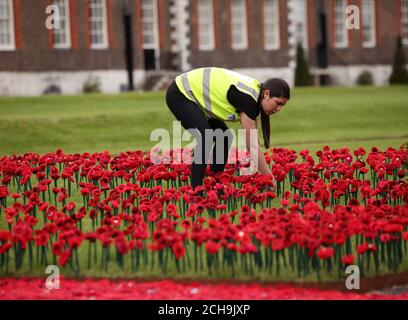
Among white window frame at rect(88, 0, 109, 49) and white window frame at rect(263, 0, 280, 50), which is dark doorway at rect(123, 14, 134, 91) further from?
white window frame at rect(263, 0, 280, 50)

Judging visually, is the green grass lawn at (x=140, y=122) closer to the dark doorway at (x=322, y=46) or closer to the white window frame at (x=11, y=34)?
the white window frame at (x=11, y=34)

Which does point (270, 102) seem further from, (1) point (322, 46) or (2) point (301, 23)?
(2) point (301, 23)

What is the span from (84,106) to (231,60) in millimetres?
14666

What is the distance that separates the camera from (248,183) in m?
10.7

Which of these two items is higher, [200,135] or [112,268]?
[200,135]

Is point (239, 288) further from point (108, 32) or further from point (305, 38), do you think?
point (305, 38)

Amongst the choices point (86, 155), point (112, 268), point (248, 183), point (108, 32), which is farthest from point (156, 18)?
point (112, 268)

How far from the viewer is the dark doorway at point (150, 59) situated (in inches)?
1550

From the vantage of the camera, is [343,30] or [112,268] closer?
[112,268]

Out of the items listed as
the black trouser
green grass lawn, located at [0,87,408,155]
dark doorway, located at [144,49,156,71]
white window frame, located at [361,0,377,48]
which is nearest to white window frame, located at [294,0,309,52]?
white window frame, located at [361,0,377,48]

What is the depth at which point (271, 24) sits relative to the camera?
4228cm

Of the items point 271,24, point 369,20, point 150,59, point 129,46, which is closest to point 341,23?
point 369,20

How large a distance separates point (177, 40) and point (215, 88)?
29371 mm

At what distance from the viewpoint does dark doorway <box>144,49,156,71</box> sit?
39.4 meters
